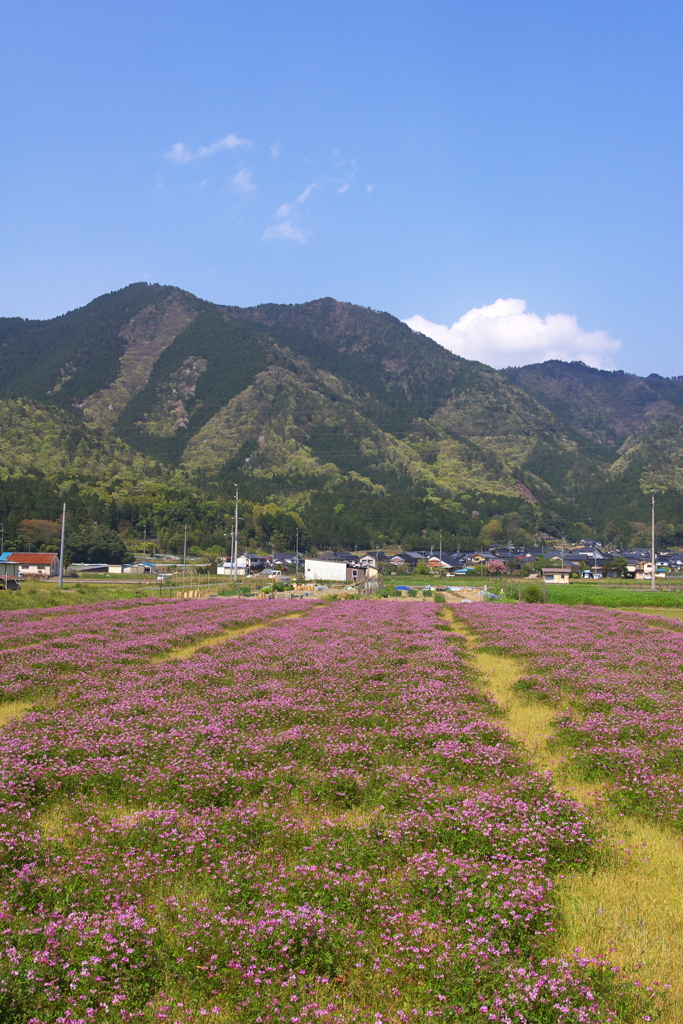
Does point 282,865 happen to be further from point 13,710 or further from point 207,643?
point 207,643

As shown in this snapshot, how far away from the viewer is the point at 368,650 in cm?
2303

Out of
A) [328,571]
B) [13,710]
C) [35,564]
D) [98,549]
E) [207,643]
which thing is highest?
[98,549]

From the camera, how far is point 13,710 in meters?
14.5

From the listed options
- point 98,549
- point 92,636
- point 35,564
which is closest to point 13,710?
point 92,636

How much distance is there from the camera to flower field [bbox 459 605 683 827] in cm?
999

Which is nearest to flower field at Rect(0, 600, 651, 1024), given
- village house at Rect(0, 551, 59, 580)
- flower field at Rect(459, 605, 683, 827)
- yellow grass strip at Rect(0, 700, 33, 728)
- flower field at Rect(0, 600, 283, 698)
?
yellow grass strip at Rect(0, 700, 33, 728)

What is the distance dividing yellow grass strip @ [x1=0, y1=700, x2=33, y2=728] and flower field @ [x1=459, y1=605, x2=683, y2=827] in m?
11.0

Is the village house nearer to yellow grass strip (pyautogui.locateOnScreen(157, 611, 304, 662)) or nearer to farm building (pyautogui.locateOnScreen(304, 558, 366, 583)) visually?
farm building (pyautogui.locateOnScreen(304, 558, 366, 583))

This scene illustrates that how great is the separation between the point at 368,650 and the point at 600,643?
Answer: 991cm

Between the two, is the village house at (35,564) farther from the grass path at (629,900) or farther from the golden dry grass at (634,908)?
the golden dry grass at (634,908)

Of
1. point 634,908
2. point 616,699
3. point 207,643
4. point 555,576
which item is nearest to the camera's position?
point 634,908

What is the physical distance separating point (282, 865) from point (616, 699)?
1101 cm

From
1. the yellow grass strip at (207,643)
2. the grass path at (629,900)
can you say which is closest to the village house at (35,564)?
the yellow grass strip at (207,643)

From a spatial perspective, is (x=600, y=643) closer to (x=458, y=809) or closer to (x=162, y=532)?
(x=458, y=809)
